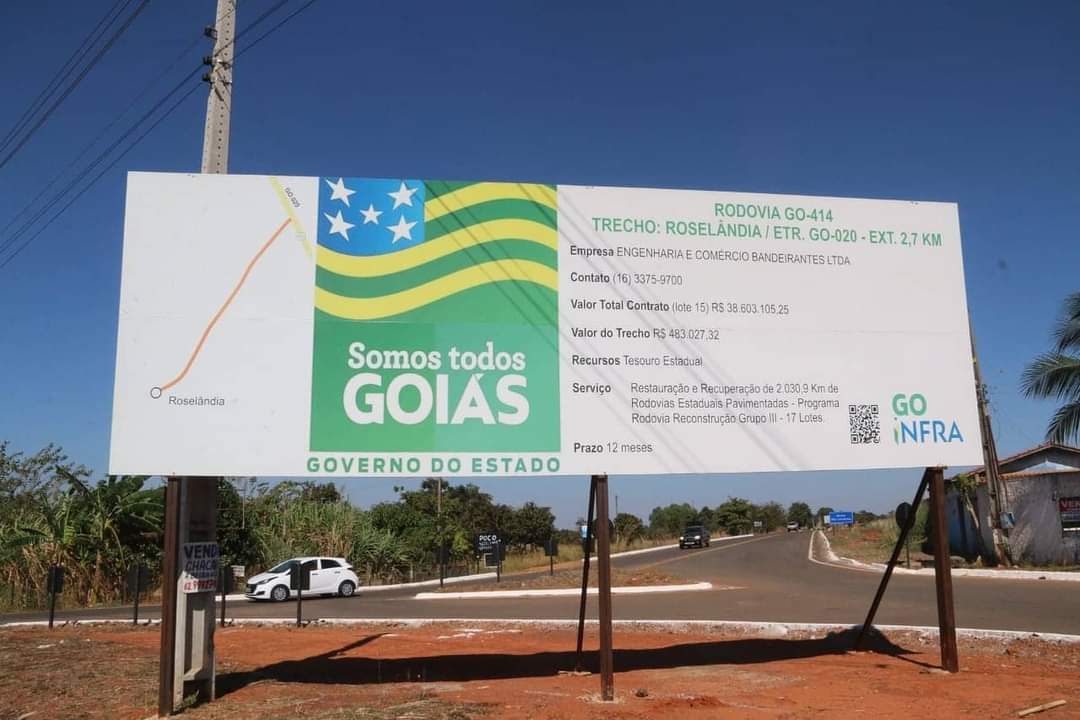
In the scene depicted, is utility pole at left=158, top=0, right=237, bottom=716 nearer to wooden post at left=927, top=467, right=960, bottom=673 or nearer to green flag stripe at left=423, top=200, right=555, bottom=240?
green flag stripe at left=423, top=200, right=555, bottom=240

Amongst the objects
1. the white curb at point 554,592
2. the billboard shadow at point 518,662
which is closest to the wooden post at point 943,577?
the billboard shadow at point 518,662

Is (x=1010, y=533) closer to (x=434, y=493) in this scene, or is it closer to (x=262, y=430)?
(x=262, y=430)

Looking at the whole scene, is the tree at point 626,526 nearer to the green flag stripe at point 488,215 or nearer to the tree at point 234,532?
the tree at point 234,532

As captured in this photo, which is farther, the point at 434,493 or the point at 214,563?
the point at 434,493

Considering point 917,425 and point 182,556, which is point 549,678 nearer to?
point 182,556

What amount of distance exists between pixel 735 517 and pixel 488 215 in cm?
10887

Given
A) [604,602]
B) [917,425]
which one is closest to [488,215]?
[604,602]

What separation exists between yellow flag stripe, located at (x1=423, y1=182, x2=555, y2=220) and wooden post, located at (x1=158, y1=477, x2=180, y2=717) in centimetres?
408

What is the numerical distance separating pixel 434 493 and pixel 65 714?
146 feet

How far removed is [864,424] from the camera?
1027cm

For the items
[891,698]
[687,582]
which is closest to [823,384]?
[891,698]

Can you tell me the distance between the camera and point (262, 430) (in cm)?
909

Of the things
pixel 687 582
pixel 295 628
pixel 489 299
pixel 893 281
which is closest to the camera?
pixel 489 299

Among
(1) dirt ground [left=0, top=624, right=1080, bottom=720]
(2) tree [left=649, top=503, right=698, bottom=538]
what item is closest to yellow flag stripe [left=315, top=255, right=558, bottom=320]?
(1) dirt ground [left=0, top=624, right=1080, bottom=720]
